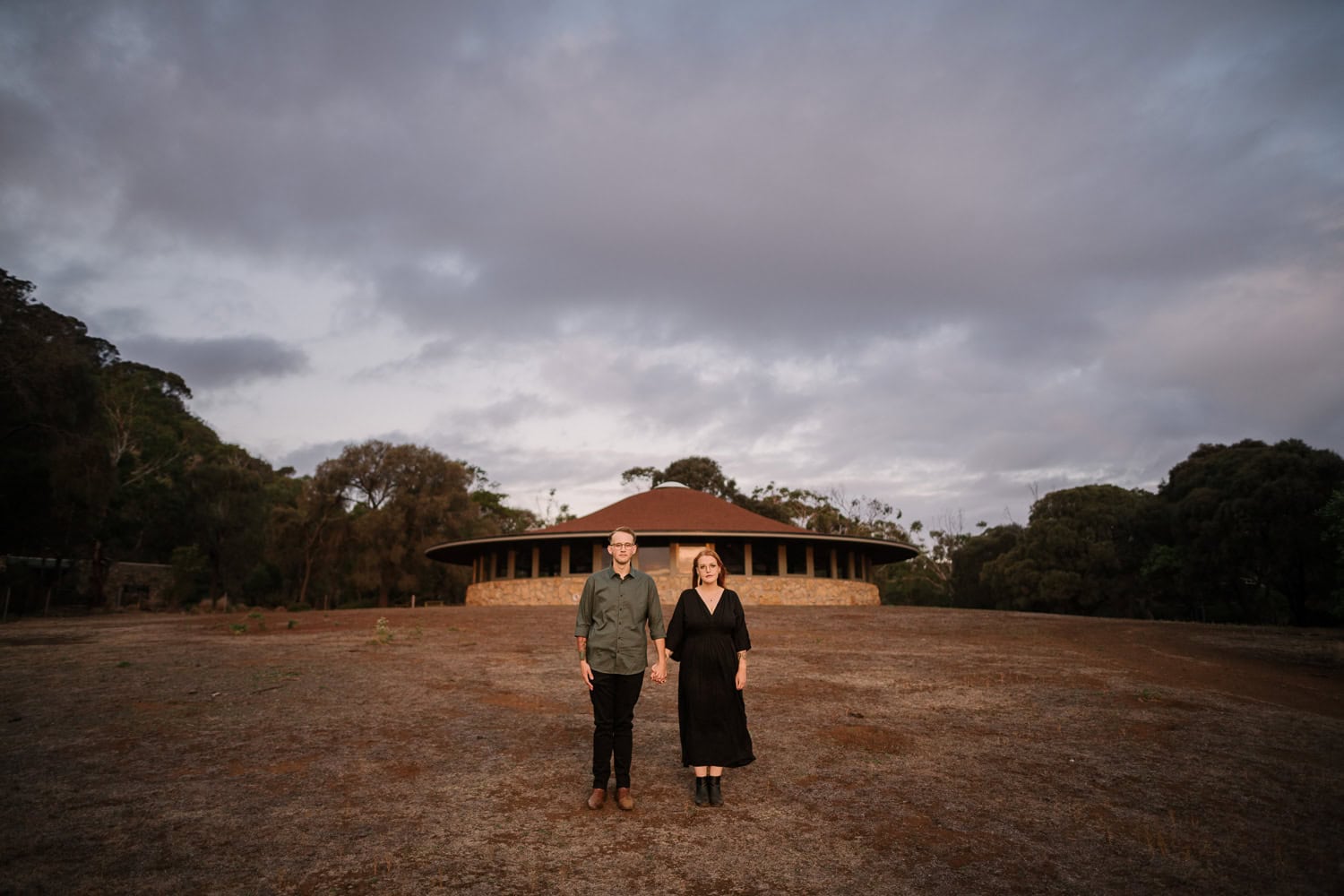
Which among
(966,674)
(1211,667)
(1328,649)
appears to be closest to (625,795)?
(966,674)

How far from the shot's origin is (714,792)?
5375 millimetres

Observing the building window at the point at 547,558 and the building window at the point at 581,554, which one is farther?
the building window at the point at 547,558

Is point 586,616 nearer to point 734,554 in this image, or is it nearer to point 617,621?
point 617,621

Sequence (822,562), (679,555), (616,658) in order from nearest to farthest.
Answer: (616,658) → (679,555) → (822,562)

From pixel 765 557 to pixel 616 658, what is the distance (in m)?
26.7

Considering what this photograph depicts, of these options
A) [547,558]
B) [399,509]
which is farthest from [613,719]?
[399,509]

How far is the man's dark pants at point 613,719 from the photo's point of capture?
5.29 meters

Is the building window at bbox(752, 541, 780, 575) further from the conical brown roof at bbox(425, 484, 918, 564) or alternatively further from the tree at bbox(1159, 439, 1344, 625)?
the tree at bbox(1159, 439, 1344, 625)

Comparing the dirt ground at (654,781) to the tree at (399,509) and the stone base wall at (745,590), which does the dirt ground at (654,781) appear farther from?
the tree at (399,509)

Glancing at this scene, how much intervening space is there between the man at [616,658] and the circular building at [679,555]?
22.3 m

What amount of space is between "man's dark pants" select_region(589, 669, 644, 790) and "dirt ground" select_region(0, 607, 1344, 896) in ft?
0.91

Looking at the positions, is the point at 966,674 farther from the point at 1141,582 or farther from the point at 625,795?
the point at 1141,582

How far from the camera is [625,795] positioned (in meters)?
5.21

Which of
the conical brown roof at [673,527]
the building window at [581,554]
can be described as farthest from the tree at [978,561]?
the building window at [581,554]
